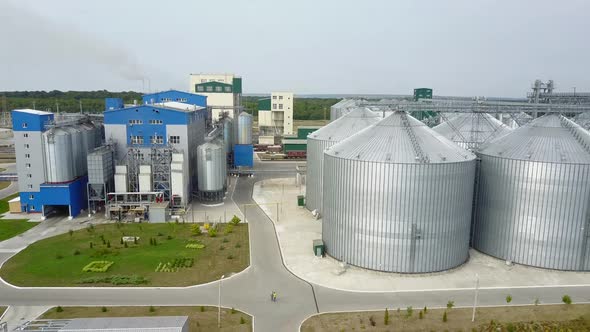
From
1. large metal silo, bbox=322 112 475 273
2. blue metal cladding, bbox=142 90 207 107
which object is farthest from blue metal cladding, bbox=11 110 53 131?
large metal silo, bbox=322 112 475 273

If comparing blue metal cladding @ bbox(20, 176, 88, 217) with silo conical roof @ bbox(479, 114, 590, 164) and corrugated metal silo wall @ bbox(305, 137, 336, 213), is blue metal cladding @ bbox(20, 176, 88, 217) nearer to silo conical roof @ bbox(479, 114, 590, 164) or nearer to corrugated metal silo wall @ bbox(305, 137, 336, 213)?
corrugated metal silo wall @ bbox(305, 137, 336, 213)

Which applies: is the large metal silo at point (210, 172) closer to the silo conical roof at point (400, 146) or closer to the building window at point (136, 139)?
the building window at point (136, 139)

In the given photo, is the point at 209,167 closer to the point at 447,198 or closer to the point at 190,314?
the point at 190,314

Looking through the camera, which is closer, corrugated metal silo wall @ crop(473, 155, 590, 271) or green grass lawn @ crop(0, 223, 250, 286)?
green grass lawn @ crop(0, 223, 250, 286)

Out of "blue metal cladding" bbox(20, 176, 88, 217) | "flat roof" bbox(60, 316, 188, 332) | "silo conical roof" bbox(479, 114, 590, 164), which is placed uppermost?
"silo conical roof" bbox(479, 114, 590, 164)

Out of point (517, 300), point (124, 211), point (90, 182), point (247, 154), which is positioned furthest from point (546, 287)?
point (247, 154)

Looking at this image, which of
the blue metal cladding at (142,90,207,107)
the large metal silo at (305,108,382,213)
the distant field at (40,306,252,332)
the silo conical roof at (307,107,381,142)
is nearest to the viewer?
the distant field at (40,306,252,332)

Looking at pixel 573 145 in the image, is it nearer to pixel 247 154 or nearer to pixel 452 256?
pixel 452 256
